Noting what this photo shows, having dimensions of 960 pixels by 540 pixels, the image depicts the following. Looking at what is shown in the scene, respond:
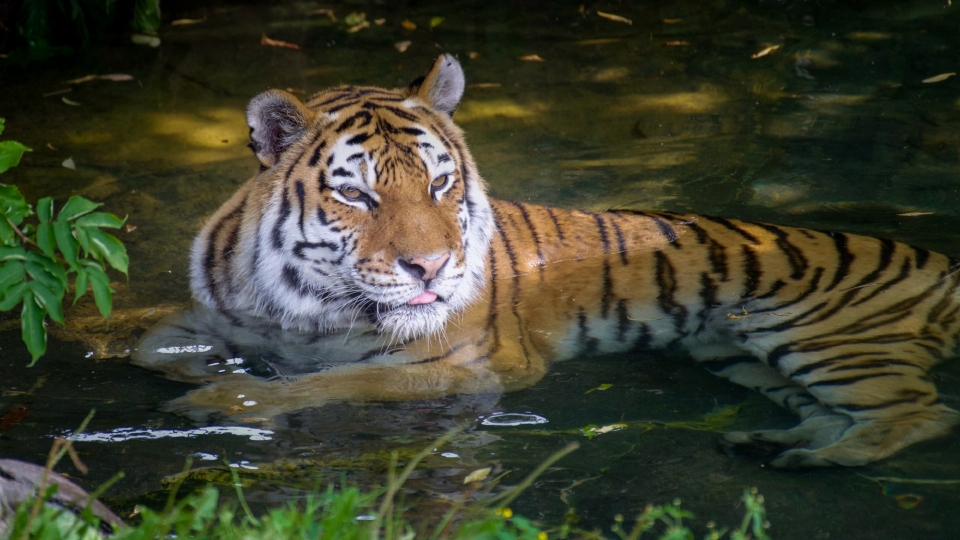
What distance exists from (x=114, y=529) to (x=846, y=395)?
211cm

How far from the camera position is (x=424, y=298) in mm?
3260

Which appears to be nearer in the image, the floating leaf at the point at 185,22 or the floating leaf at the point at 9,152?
the floating leaf at the point at 9,152

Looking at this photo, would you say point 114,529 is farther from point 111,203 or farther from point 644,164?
point 644,164

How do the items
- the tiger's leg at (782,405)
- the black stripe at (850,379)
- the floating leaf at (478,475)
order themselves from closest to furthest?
1. the floating leaf at (478,475)
2. the tiger's leg at (782,405)
3. the black stripe at (850,379)

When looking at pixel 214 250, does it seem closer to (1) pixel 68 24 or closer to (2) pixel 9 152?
(2) pixel 9 152

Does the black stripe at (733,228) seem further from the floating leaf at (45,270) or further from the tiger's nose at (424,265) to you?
the floating leaf at (45,270)

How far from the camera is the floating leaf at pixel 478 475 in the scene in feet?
8.59

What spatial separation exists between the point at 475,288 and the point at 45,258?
1.70 meters

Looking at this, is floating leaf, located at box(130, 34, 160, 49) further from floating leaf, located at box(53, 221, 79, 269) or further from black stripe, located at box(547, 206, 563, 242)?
floating leaf, located at box(53, 221, 79, 269)

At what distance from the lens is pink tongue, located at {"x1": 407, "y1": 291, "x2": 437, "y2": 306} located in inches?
128

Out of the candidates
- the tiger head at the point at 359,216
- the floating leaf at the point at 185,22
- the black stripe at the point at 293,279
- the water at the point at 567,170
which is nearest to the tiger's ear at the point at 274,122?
the tiger head at the point at 359,216

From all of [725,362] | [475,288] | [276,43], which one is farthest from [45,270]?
[276,43]

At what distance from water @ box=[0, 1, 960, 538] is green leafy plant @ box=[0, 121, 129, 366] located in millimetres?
599

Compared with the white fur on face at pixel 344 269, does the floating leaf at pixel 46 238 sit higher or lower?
higher
